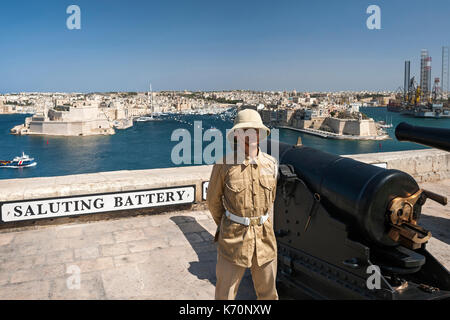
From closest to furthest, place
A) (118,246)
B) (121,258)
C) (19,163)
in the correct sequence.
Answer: (121,258), (118,246), (19,163)

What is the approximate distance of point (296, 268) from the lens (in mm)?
1977

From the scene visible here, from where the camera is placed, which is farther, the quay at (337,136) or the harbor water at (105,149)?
the quay at (337,136)

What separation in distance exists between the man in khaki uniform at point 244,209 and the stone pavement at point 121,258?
59 cm

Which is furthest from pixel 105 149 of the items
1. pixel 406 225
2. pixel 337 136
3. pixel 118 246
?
pixel 406 225

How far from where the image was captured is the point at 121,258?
247 centimetres

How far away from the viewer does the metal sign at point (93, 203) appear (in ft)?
9.28

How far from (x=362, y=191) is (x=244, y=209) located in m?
0.52

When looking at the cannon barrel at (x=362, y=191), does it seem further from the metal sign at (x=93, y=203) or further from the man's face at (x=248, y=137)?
the metal sign at (x=93, y=203)

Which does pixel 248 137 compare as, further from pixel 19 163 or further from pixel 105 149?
pixel 105 149

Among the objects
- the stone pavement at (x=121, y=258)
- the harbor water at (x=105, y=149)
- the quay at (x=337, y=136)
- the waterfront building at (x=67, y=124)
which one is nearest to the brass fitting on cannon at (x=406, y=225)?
the stone pavement at (x=121, y=258)

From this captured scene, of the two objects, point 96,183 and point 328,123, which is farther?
point 328,123

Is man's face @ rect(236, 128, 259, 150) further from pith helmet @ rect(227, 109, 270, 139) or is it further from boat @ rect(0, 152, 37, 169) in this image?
boat @ rect(0, 152, 37, 169)
